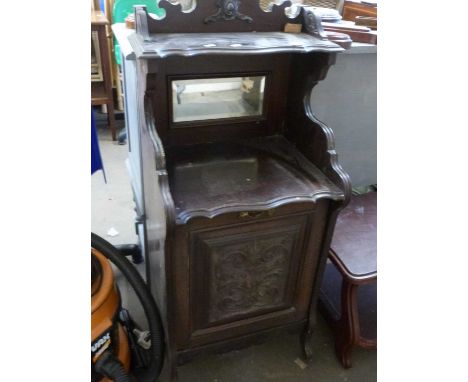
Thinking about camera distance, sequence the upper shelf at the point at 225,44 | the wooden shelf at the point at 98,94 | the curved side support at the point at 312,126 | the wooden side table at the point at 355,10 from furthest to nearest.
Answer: the wooden shelf at the point at 98,94 → the wooden side table at the point at 355,10 → the curved side support at the point at 312,126 → the upper shelf at the point at 225,44

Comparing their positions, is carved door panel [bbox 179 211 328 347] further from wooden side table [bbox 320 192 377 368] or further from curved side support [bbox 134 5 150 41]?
curved side support [bbox 134 5 150 41]

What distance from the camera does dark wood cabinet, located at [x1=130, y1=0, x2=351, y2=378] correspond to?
3.53 feet

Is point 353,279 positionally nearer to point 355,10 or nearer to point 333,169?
point 333,169

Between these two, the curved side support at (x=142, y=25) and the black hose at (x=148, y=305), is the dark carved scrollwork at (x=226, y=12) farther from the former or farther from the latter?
the black hose at (x=148, y=305)

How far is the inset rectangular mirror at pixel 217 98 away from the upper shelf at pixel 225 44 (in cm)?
18

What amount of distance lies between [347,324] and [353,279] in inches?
9.0

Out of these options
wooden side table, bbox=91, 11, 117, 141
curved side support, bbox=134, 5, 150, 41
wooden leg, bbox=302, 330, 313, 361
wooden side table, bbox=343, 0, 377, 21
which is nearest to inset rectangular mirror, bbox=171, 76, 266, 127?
curved side support, bbox=134, 5, 150, 41

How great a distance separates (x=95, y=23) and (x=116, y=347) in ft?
7.23

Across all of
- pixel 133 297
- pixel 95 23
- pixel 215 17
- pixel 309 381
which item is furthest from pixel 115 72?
pixel 309 381

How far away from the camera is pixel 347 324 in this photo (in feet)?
5.00

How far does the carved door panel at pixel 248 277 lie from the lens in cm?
117

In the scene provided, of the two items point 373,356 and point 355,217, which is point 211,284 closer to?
point 355,217

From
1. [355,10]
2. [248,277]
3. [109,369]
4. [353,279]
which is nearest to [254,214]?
[248,277]

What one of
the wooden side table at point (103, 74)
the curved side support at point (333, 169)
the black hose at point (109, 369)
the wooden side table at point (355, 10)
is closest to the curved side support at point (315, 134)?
the curved side support at point (333, 169)
